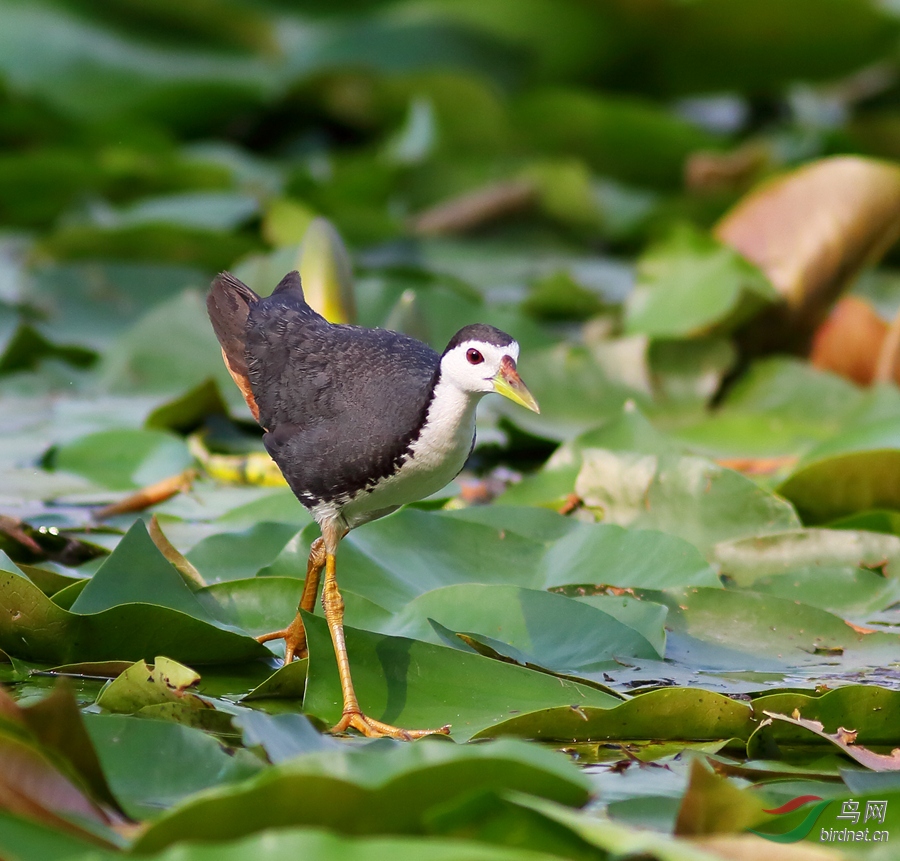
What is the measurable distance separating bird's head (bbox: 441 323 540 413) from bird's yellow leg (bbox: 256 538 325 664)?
1.90ft

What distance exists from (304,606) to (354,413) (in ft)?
1.65

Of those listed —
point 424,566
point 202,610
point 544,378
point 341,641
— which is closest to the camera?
point 341,641

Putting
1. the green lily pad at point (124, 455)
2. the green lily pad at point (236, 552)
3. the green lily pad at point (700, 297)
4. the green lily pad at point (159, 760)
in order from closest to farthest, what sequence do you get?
the green lily pad at point (159, 760) → the green lily pad at point (236, 552) → the green lily pad at point (124, 455) → the green lily pad at point (700, 297)

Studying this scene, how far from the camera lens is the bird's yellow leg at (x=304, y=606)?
2842 mm

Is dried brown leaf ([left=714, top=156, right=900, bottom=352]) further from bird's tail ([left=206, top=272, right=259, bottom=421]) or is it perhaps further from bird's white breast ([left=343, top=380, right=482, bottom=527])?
bird's white breast ([left=343, top=380, right=482, bottom=527])

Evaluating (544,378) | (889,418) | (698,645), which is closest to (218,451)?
(544,378)

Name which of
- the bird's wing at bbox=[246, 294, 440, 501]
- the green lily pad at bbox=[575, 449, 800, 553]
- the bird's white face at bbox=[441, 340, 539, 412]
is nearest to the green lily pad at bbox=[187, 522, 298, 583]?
the bird's wing at bbox=[246, 294, 440, 501]

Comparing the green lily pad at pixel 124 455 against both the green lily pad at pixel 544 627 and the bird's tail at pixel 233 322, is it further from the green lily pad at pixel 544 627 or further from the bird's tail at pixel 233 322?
the green lily pad at pixel 544 627

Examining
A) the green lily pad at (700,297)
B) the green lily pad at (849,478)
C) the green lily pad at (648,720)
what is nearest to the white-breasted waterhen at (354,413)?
the green lily pad at (648,720)

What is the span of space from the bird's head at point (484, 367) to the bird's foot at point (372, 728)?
27.5 inches

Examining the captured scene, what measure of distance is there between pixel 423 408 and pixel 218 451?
5.37ft

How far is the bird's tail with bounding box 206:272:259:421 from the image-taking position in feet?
10.7

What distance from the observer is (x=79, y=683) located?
257 cm

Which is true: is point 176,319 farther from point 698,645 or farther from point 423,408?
point 698,645
